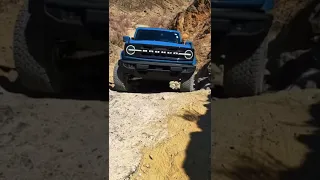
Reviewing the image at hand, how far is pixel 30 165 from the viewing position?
4.41 ft

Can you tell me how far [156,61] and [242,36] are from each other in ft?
1.39

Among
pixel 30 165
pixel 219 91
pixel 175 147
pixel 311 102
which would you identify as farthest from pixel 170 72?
pixel 30 165

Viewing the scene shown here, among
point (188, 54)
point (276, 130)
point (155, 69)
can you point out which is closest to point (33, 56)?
point (155, 69)

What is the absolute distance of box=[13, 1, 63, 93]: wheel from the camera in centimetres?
125

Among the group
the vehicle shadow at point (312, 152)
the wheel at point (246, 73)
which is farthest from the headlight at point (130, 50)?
the vehicle shadow at point (312, 152)

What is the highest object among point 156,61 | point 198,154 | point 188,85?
point 156,61

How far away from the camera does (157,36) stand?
1.53 meters

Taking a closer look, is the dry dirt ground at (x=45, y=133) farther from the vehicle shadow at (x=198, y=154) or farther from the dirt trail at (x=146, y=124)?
the vehicle shadow at (x=198, y=154)

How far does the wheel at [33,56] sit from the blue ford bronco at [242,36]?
0.70 metres

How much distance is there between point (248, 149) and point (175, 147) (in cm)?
38

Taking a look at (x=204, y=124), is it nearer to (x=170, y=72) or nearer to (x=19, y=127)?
(x=170, y=72)

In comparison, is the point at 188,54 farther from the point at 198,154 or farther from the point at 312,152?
the point at 312,152

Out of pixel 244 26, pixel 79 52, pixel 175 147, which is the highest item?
pixel 244 26

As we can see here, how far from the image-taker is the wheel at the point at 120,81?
142cm
